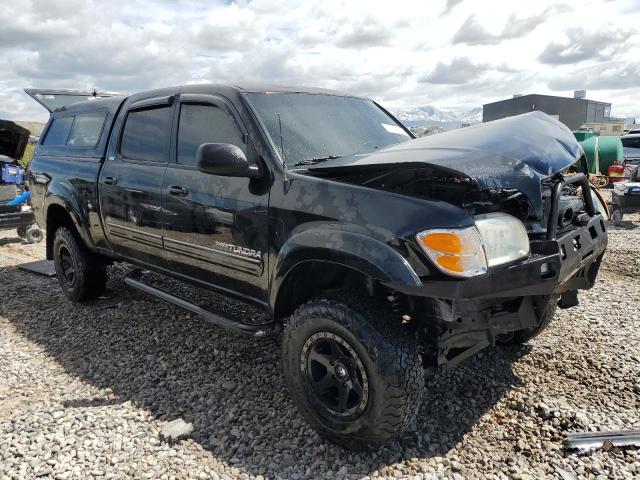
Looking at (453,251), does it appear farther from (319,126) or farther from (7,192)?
(7,192)

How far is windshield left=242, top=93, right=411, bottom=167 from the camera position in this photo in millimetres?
3213

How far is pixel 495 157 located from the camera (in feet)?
8.63

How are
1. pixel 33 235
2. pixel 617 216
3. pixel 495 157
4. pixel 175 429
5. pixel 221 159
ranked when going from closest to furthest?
pixel 495 157
pixel 221 159
pixel 175 429
pixel 33 235
pixel 617 216

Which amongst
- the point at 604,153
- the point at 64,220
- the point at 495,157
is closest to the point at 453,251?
the point at 495,157

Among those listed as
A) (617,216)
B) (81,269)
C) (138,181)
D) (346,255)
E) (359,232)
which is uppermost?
(138,181)

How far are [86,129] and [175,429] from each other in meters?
3.12

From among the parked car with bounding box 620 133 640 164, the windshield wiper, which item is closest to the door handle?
the windshield wiper

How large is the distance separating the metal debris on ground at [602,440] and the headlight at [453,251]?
1184 millimetres

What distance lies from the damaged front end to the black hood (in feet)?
25.2

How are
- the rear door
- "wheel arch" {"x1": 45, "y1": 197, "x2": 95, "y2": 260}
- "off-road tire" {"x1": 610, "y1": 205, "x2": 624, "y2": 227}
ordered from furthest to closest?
"off-road tire" {"x1": 610, "y1": 205, "x2": 624, "y2": 227}, "wheel arch" {"x1": 45, "y1": 197, "x2": 95, "y2": 260}, the rear door

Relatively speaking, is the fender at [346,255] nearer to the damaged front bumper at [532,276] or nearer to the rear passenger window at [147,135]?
the damaged front bumper at [532,276]

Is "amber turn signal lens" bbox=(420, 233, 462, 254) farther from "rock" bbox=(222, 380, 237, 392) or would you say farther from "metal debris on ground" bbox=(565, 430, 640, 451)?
"rock" bbox=(222, 380, 237, 392)

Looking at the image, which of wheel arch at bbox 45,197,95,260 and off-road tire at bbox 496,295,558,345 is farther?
wheel arch at bbox 45,197,95,260

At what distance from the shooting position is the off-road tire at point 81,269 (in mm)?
4973
